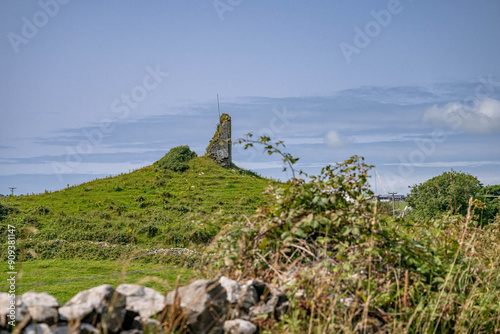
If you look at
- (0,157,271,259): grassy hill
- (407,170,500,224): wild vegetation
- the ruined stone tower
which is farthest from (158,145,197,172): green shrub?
(407,170,500,224): wild vegetation

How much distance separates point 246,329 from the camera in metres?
3.86

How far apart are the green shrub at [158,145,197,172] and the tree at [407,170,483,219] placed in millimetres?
13877

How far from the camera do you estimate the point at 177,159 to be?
93.6 ft

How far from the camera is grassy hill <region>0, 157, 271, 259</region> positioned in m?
16.5

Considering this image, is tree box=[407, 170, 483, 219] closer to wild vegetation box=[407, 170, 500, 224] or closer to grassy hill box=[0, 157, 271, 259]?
wild vegetation box=[407, 170, 500, 224]

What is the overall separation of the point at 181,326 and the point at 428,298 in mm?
2654

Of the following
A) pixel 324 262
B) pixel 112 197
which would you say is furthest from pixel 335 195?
pixel 112 197

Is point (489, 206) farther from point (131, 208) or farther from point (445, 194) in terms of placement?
point (131, 208)

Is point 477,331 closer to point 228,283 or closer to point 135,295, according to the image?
point 228,283

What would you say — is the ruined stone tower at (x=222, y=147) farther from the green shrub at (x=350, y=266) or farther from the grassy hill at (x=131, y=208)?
the green shrub at (x=350, y=266)

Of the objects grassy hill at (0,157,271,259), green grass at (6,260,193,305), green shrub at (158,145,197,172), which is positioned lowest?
green grass at (6,260,193,305)

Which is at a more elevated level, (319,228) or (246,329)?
(319,228)

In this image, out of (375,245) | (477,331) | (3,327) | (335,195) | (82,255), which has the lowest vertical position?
(82,255)

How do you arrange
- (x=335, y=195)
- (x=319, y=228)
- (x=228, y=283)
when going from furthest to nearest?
(x=335, y=195) < (x=319, y=228) < (x=228, y=283)
